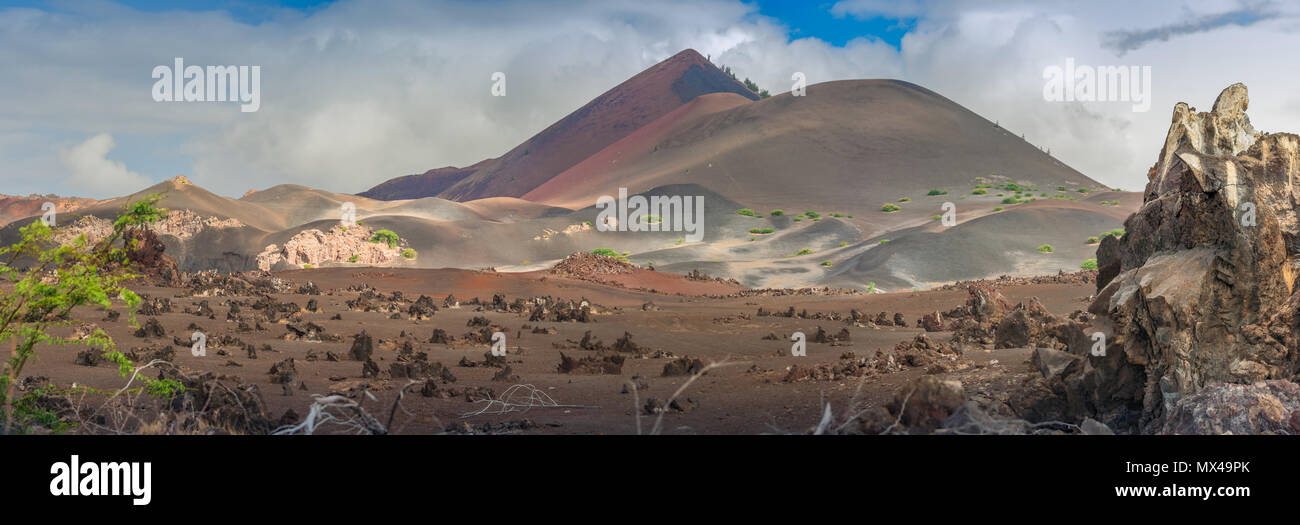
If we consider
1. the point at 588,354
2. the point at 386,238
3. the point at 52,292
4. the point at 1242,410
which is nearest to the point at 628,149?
the point at 386,238

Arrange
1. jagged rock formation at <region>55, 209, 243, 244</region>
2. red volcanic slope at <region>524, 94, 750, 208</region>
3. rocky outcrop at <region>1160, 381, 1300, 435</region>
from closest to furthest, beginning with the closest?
1. rocky outcrop at <region>1160, 381, 1300, 435</region>
2. jagged rock formation at <region>55, 209, 243, 244</region>
3. red volcanic slope at <region>524, 94, 750, 208</region>

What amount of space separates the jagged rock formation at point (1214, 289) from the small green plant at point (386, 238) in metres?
48.8

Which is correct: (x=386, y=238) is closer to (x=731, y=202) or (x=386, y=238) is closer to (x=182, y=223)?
(x=182, y=223)

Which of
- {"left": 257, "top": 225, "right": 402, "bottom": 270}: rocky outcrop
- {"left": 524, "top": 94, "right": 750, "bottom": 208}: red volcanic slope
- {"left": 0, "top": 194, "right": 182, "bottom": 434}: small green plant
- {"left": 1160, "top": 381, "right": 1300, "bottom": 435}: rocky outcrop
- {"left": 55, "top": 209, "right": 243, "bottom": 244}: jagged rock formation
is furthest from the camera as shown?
{"left": 524, "top": 94, "right": 750, "bottom": 208}: red volcanic slope

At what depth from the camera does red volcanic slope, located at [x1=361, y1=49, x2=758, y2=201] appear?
493ft

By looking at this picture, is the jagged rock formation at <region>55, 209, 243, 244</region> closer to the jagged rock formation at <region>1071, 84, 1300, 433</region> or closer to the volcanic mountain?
the volcanic mountain

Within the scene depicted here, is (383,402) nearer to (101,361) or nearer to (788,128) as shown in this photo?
(101,361)

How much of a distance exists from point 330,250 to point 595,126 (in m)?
111

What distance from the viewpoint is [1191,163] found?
6176 millimetres

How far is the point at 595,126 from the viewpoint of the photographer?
156 m

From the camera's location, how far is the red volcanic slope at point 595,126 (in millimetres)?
Answer: 150250

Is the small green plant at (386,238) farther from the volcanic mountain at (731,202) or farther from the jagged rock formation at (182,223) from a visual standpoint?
the jagged rock formation at (182,223)

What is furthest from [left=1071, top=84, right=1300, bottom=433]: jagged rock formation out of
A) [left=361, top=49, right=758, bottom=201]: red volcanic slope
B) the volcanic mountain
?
[left=361, top=49, right=758, bottom=201]: red volcanic slope

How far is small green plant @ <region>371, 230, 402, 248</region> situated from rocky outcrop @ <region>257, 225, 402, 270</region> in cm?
23
